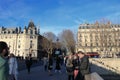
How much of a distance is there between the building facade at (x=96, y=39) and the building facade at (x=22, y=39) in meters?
23.4

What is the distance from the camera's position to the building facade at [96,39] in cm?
14050

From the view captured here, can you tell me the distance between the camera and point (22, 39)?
168125 mm

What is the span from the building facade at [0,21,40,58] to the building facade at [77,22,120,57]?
23.4 m

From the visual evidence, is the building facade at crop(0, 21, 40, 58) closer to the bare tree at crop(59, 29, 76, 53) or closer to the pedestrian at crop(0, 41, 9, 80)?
the bare tree at crop(59, 29, 76, 53)

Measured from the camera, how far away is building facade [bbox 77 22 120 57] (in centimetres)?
14050

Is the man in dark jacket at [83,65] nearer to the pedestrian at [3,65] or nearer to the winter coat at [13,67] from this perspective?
the winter coat at [13,67]

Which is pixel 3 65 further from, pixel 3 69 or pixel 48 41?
pixel 48 41

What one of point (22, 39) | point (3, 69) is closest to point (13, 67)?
point (3, 69)

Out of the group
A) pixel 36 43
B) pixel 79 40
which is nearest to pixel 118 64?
pixel 79 40

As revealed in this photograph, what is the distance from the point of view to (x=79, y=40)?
161125 millimetres

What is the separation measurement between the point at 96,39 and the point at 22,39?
39.5 meters

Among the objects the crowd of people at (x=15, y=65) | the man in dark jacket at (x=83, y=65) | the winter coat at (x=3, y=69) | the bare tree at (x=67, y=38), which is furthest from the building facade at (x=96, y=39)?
the winter coat at (x=3, y=69)

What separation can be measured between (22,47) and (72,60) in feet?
480

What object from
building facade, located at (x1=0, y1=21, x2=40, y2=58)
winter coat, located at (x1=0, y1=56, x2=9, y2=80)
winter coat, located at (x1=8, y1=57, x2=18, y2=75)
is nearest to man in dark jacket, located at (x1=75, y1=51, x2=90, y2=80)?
winter coat, located at (x1=8, y1=57, x2=18, y2=75)
